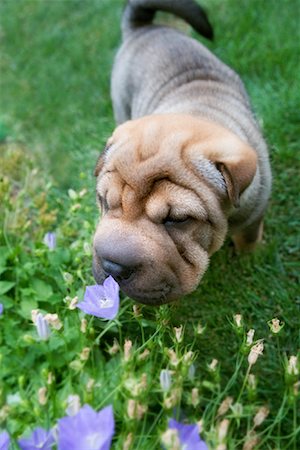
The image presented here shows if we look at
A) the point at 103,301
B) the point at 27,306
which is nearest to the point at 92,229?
the point at 27,306

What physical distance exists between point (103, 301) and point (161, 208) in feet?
2.08

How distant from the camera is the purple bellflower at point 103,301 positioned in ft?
6.09

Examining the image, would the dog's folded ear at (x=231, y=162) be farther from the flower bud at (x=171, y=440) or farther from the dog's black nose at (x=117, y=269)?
the flower bud at (x=171, y=440)

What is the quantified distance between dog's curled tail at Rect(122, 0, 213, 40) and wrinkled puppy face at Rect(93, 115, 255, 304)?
173cm

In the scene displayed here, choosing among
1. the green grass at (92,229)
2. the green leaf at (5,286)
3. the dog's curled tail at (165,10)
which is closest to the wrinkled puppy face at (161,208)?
the green grass at (92,229)

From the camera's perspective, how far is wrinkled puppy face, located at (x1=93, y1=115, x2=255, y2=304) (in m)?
2.42

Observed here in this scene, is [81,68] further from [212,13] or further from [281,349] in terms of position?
[281,349]

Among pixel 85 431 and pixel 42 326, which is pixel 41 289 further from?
pixel 85 431

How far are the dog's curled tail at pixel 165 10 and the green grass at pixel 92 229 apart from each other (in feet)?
2.39

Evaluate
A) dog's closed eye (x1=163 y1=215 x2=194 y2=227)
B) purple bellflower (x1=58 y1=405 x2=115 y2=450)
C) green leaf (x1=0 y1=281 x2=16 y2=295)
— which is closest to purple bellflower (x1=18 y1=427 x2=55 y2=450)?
purple bellflower (x1=58 y1=405 x2=115 y2=450)

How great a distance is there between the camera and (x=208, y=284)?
3414 mm

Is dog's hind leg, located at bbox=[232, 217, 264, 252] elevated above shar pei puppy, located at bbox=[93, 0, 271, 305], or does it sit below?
below

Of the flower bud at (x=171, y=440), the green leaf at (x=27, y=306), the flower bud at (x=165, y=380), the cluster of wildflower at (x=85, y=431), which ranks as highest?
the flower bud at (x=171, y=440)

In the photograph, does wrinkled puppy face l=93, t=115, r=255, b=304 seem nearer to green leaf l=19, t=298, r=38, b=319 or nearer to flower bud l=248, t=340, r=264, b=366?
green leaf l=19, t=298, r=38, b=319
